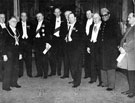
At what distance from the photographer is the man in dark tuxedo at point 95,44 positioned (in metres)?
7.19

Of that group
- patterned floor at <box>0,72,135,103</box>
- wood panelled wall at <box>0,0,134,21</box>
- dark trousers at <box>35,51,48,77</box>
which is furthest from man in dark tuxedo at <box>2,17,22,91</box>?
wood panelled wall at <box>0,0,134,21</box>

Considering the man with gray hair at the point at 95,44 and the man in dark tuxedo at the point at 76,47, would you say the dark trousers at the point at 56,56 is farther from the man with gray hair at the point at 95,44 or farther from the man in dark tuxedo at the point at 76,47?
the man with gray hair at the point at 95,44

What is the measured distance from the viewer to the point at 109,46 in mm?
6957

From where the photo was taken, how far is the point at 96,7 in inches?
430

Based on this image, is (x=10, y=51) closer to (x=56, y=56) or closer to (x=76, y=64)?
(x=76, y=64)

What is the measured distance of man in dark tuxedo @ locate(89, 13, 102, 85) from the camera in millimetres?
7192

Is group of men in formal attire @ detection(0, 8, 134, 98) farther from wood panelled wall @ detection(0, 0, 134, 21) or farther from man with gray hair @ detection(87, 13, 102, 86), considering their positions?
wood panelled wall @ detection(0, 0, 134, 21)

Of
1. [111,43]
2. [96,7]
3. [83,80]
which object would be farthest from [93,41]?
[96,7]

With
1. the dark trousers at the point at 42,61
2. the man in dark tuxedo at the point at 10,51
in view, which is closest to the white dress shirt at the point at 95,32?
the dark trousers at the point at 42,61

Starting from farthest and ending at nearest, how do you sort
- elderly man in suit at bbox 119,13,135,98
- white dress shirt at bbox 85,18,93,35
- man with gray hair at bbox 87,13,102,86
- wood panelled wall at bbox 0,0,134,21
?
wood panelled wall at bbox 0,0,134,21
white dress shirt at bbox 85,18,93,35
man with gray hair at bbox 87,13,102,86
elderly man in suit at bbox 119,13,135,98

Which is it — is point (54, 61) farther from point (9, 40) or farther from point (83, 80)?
point (9, 40)

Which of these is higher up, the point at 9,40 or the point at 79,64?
the point at 9,40

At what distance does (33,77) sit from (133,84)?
3.06 metres

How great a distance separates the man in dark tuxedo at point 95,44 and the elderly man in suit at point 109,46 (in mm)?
183
